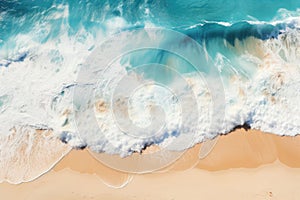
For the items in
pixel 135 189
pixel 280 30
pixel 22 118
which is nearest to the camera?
pixel 135 189

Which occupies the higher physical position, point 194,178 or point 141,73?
point 141,73

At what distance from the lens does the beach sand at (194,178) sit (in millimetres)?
7727

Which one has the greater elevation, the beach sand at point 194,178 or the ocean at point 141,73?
the ocean at point 141,73

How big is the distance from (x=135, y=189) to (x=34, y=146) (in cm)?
243

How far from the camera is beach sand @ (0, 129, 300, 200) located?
7727 millimetres

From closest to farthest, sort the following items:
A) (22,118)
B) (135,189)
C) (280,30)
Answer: (135,189) → (22,118) → (280,30)

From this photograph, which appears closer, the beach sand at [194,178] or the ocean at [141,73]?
the beach sand at [194,178]

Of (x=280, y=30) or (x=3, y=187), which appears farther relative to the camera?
(x=280, y=30)

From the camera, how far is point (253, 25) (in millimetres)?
9531

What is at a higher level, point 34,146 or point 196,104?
point 196,104

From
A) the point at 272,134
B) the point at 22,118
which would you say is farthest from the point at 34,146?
the point at 272,134

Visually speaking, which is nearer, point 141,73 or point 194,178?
point 194,178

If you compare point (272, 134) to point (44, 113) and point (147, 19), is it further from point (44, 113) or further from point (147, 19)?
point (44, 113)

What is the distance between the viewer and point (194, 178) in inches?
309
